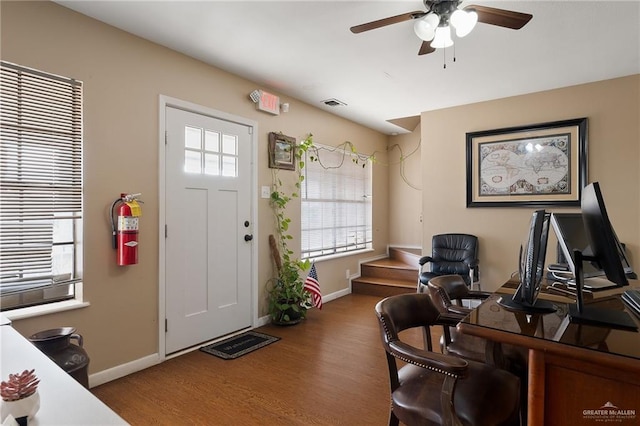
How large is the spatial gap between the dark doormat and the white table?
1.87 metres

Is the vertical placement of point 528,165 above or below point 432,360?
above

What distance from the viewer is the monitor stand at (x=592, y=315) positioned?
1222mm

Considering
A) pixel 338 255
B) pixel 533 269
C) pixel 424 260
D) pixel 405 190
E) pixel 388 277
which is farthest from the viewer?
pixel 405 190

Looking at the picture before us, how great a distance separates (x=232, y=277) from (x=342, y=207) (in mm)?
2306

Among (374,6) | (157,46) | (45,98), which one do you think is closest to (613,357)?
(374,6)

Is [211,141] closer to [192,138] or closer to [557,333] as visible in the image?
[192,138]

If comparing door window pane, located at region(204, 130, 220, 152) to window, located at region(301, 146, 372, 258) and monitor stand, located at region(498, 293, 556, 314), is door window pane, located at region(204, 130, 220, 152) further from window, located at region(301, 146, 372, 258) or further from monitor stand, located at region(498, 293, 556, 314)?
monitor stand, located at region(498, 293, 556, 314)

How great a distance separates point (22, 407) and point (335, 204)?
4.50 m

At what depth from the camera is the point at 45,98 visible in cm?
232

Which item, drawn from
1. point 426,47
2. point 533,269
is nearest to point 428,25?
point 426,47

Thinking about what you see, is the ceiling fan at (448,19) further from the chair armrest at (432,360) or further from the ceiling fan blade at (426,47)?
the chair armrest at (432,360)

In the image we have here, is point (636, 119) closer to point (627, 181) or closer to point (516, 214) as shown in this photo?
point (627, 181)

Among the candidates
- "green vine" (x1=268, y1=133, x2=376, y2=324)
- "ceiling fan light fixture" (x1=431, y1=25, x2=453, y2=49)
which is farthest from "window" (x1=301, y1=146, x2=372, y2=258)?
"ceiling fan light fixture" (x1=431, y1=25, x2=453, y2=49)

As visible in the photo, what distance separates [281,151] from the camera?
13.4 ft
